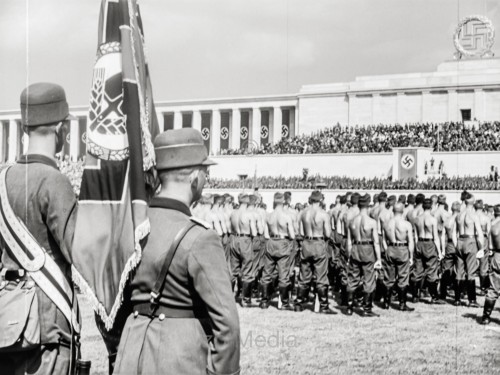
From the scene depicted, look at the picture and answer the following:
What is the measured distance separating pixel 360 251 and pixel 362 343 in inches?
108

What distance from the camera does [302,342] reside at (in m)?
9.11

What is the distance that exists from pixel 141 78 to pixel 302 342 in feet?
20.2

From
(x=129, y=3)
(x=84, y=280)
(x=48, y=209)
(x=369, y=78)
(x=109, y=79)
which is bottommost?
(x=84, y=280)

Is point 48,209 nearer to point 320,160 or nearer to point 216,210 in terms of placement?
point 216,210

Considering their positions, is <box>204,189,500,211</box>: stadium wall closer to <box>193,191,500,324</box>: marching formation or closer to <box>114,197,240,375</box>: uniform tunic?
<box>193,191,500,324</box>: marching formation


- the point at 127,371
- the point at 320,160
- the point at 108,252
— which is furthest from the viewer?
the point at 320,160

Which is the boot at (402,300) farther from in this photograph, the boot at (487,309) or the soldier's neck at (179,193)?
the soldier's neck at (179,193)

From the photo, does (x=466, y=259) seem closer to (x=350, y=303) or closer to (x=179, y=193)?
(x=350, y=303)

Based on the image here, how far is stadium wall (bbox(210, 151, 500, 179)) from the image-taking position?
37.0 metres

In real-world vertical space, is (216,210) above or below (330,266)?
above

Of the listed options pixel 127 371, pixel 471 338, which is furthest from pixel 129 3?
pixel 471 338

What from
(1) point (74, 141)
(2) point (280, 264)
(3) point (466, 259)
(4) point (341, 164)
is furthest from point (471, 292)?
(1) point (74, 141)

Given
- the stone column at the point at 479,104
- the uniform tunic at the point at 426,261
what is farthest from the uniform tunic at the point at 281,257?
the stone column at the point at 479,104

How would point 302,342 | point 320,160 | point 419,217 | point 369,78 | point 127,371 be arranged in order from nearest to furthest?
point 127,371 → point 302,342 → point 419,217 → point 320,160 → point 369,78
